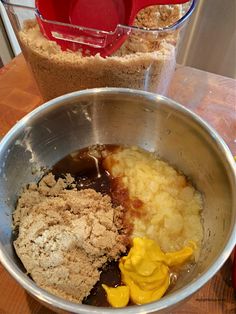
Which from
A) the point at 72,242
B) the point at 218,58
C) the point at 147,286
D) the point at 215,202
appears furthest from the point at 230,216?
the point at 218,58

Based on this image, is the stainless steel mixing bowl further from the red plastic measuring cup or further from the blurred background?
the blurred background

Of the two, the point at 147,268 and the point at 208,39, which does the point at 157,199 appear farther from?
the point at 208,39

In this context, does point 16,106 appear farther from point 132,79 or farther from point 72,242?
point 72,242

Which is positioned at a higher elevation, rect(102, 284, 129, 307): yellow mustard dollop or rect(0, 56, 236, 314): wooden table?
rect(0, 56, 236, 314): wooden table

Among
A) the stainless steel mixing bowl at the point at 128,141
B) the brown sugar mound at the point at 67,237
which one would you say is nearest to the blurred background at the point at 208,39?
the stainless steel mixing bowl at the point at 128,141

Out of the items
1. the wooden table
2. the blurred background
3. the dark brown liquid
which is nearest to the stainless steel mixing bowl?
the dark brown liquid

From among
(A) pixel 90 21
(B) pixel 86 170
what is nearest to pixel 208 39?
(A) pixel 90 21
